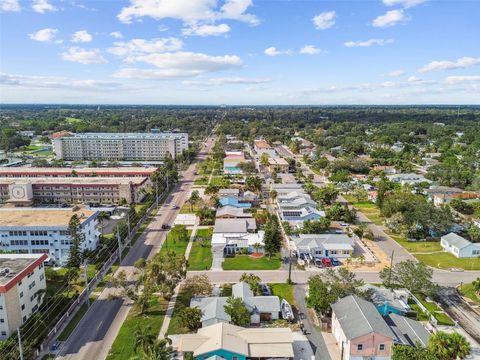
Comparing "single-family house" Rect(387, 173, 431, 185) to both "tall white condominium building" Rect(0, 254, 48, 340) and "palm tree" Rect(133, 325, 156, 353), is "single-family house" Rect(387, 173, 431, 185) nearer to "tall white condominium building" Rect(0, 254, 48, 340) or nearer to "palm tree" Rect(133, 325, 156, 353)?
"palm tree" Rect(133, 325, 156, 353)

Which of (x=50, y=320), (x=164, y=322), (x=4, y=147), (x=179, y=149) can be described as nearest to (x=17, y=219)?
(x=50, y=320)

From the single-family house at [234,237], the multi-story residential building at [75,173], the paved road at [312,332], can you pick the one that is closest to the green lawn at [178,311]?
the paved road at [312,332]

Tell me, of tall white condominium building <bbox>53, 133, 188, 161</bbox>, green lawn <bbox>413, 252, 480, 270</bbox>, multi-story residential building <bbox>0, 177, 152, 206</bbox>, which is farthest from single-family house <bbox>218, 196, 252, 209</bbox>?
tall white condominium building <bbox>53, 133, 188, 161</bbox>

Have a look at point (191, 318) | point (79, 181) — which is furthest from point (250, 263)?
point (79, 181)

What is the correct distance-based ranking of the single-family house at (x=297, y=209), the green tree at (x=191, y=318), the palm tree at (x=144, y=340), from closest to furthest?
the palm tree at (x=144, y=340) → the green tree at (x=191, y=318) → the single-family house at (x=297, y=209)

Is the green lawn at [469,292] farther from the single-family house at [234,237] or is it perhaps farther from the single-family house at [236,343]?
the single-family house at [234,237]

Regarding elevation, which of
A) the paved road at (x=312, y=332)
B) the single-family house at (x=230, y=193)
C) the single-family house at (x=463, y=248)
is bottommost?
the paved road at (x=312, y=332)

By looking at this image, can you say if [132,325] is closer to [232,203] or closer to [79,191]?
[232,203]
